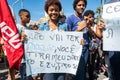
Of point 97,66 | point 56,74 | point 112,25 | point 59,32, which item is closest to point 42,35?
point 59,32

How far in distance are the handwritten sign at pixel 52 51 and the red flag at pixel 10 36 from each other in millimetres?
814

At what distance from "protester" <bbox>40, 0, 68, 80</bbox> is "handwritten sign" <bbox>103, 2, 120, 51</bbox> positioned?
675 millimetres

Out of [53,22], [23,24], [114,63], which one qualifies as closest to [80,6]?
[53,22]

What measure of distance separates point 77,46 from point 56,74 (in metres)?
0.54

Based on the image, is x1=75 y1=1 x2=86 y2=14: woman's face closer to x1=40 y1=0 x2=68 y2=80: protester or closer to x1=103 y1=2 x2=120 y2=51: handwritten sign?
x1=40 y1=0 x2=68 y2=80: protester

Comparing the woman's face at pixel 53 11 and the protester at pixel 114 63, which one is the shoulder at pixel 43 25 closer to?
the woman's face at pixel 53 11

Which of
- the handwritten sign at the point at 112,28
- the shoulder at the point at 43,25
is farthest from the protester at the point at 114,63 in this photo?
the shoulder at the point at 43,25

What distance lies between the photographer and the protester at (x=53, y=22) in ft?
16.7

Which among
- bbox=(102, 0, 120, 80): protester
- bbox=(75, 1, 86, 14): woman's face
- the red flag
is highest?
bbox=(75, 1, 86, 14): woman's face

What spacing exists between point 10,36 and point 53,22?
114 cm

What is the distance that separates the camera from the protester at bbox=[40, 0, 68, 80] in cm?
509

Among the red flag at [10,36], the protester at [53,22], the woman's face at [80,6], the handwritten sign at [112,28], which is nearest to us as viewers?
the handwritten sign at [112,28]

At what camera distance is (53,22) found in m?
5.18

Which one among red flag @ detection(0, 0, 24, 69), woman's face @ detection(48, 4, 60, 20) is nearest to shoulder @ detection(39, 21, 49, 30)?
woman's face @ detection(48, 4, 60, 20)
